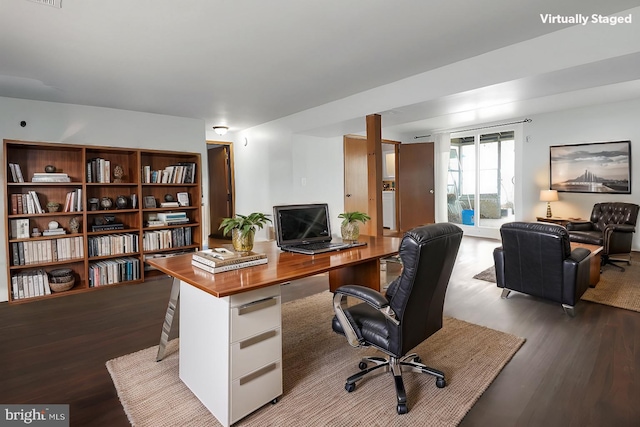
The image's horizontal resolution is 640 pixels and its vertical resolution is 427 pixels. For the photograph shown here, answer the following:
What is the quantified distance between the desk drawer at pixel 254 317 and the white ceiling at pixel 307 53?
1.85 metres

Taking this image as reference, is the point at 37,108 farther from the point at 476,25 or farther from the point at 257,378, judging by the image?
the point at 476,25

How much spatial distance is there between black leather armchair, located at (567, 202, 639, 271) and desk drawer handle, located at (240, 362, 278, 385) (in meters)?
4.36

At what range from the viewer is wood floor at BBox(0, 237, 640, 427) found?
A: 1835mm

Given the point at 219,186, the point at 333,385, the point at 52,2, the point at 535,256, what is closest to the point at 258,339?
the point at 333,385

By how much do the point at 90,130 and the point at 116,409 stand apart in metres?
3.84

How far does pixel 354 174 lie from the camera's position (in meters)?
6.84

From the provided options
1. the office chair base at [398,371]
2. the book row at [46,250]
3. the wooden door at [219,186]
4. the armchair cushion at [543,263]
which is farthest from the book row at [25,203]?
the armchair cushion at [543,263]

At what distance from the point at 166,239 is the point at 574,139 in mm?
6984

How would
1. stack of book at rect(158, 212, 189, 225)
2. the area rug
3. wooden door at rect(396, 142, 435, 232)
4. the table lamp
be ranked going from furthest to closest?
1. wooden door at rect(396, 142, 435, 232)
2. the table lamp
3. stack of book at rect(158, 212, 189, 225)
4. the area rug

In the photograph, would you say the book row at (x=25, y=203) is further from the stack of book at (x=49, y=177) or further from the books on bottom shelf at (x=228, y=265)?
the books on bottom shelf at (x=228, y=265)

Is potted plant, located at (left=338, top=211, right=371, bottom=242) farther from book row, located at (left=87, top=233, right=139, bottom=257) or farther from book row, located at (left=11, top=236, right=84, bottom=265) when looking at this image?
book row, located at (left=11, top=236, right=84, bottom=265)

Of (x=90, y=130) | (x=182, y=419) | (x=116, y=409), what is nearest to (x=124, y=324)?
(x=116, y=409)

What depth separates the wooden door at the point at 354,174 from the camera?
21.9ft

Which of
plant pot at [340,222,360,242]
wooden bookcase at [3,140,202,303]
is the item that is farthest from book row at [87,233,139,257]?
plant pot at [340,222,360,242]
